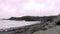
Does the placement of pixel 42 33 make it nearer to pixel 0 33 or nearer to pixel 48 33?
pixel 48 33

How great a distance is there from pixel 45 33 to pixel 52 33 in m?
0.24

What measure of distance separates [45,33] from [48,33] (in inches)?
4.0

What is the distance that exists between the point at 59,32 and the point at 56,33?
17 centimetres

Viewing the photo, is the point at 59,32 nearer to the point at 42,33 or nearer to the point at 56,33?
the point at 56,33

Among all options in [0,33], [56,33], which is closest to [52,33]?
[56,33]

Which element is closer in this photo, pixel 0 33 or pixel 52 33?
pixel 52 33

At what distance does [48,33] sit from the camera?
214 inches

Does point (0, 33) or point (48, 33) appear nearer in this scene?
point (48, 33)

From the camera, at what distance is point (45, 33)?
5465 mm

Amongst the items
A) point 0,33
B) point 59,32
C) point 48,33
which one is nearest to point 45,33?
point 48,33

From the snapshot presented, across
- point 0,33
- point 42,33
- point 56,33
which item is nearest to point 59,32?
point 56,33

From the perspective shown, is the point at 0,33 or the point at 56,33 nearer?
the point at 56,33

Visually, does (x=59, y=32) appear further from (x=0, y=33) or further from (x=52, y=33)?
(x=0, y=33)

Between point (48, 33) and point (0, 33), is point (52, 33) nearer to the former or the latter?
point (48, 33)
